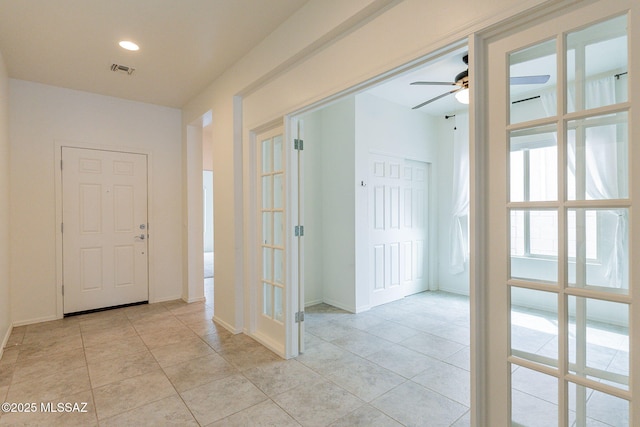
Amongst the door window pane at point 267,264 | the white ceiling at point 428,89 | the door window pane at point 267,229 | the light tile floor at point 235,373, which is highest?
the white ceiling at point 428,89

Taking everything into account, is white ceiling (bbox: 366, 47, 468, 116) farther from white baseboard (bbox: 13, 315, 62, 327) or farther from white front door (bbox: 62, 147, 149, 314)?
white baseboard (bbox: 13, 315, 62, 327)

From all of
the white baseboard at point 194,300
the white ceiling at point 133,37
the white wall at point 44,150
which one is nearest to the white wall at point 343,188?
the white ceiling at point 133,37

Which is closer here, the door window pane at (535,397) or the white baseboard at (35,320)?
the door window pane at (535,397)

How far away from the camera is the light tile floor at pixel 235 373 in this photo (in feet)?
6.70

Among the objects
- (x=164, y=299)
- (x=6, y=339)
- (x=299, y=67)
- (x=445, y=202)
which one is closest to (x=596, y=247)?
(x=299, y=67)

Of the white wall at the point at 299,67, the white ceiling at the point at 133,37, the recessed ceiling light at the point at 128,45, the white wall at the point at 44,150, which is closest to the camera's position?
the white wall at the point at 299,67

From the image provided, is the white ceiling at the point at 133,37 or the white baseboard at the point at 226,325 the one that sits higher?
the white ceiling at the point at 133,37

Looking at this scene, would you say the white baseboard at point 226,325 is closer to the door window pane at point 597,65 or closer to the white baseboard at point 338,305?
the white baseboard at point 338,305

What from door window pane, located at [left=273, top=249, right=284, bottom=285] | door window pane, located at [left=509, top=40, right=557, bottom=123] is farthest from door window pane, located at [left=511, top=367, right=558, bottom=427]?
door window pane, located at [left=273, top=249, right=284, bottom=285]

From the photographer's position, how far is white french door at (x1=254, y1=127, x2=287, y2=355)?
2949 millimetres

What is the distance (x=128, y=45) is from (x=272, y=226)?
7.01ft

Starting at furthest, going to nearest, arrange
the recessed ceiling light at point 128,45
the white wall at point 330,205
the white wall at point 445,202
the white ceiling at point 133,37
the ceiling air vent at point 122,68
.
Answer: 1. the white wall at point 445,202
2. the white wall at point 330,205
3. the ceiling air vent at point 122,68
4. the recessed ceiling light at point 128,45
5. the white ceiling at point 133,37

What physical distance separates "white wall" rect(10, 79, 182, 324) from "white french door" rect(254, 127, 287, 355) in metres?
2.25

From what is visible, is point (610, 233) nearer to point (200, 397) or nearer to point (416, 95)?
point (200, 397)
